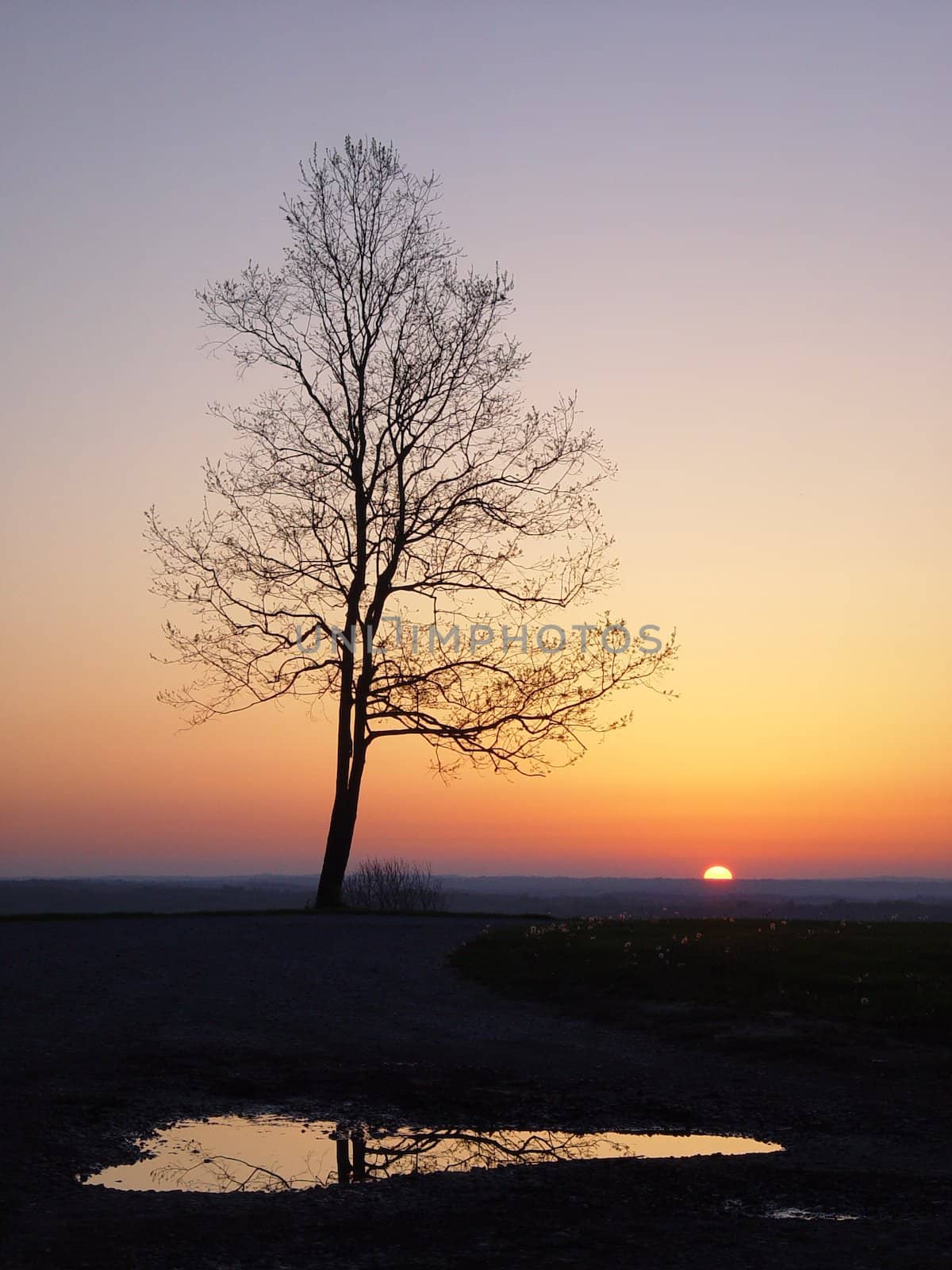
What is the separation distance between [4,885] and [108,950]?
165m

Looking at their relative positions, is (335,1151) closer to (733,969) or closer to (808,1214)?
(808,1214)

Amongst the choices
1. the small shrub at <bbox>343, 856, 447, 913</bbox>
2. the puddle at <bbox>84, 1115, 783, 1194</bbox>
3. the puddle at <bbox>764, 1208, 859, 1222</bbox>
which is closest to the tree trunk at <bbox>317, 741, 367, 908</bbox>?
the small shrub at <bbox>343, 856, 447, 913</bbox>

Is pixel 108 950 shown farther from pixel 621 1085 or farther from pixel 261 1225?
pixel 261 1225

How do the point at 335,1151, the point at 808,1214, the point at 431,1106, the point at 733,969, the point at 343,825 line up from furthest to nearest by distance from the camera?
the point at 343,825, the point at 733,969, the point at 431,1106, the point at 335,1151, the point at 808,1214

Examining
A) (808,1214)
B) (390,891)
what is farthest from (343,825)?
(808,1214)

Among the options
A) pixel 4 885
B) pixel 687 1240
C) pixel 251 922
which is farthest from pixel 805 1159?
pixel 4 885

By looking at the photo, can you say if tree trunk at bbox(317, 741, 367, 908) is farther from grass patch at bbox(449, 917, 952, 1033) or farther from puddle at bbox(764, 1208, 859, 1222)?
puddle at bbox(764, 1208, 859, 1222)

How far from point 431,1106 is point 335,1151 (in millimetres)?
1579

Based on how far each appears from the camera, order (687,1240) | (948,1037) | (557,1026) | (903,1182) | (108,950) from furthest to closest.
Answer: (108,950), (557,1026), (948,1037), (903,1182), (687,1240)

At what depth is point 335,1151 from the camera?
9273mm

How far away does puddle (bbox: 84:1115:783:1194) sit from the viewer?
28.0ft

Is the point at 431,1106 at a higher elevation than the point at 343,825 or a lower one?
lower

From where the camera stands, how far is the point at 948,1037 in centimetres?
1305

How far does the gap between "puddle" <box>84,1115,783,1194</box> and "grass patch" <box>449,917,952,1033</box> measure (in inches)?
200
